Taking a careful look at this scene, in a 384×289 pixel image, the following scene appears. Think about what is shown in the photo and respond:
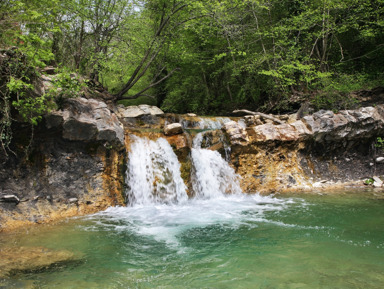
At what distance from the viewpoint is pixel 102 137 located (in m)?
7.85

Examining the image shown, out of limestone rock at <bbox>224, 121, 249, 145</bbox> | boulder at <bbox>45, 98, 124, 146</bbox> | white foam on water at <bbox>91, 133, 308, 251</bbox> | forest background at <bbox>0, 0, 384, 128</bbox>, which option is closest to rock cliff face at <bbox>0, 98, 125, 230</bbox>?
boulder at <bbox>45, 98, 124, 146</bbox>

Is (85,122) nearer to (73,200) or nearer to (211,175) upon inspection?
(73,200)

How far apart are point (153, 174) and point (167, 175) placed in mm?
442

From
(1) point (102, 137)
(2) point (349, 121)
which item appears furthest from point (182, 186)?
(2) point (349, 121)

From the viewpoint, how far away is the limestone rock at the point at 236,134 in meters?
10.0

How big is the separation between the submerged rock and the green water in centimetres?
18

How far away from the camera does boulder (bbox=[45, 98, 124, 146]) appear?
7.21 meters

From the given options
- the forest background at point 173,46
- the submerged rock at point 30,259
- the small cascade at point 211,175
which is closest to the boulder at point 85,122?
the forest background at point 173,46

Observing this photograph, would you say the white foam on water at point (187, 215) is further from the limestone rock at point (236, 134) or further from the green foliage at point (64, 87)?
the green foliage at point (64, 87)

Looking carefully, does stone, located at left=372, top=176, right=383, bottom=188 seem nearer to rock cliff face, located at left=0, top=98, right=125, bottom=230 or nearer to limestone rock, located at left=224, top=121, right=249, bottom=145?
limestone rock, located at left=224, top=121, right=249, bottom=145

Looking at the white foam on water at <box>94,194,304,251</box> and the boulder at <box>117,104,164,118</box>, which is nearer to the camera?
the white foam on water at <box>94,194,304,251</box>

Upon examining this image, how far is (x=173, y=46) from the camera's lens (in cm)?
1361

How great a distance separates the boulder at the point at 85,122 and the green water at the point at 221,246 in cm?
211

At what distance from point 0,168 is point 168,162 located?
4467mm
